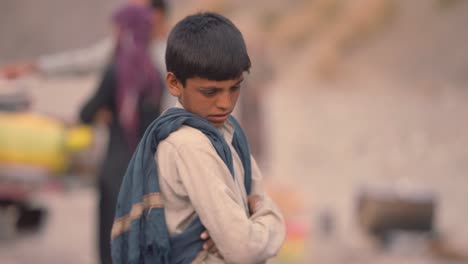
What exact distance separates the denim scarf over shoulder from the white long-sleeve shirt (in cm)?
2

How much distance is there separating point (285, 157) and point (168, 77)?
5.87 meters

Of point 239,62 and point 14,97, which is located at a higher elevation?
point 239,62

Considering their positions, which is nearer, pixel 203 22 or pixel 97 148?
pixel 203 22

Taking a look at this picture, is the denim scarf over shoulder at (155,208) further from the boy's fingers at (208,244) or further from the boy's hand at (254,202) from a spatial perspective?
the boy's hand at (254,202)

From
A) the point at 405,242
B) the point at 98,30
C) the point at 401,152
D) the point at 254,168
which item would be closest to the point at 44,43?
the point at 98,30

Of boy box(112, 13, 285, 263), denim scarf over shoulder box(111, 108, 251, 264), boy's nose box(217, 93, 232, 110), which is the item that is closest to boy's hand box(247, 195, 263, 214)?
boy box(112, 13, 285, 263)

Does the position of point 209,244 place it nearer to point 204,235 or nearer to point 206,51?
point 204,235

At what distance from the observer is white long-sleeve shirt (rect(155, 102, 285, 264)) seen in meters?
2.41

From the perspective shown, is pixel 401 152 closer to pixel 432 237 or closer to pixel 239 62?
pixel 432 237

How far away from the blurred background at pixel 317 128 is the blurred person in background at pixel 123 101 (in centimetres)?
46

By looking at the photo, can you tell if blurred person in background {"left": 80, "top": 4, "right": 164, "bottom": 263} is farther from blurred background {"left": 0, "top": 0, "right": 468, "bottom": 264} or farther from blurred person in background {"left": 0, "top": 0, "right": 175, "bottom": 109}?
blurred background {"left": 0, "top": 0, "right": 468, "bottom": 264}

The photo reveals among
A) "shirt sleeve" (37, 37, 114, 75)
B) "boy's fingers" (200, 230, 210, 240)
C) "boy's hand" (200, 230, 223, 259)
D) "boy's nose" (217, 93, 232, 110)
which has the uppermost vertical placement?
"boy's nose" (217, 93, 232, 110)

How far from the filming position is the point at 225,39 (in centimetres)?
248

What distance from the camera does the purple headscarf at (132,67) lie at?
421 centimetres
